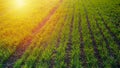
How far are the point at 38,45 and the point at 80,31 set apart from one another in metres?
5.04

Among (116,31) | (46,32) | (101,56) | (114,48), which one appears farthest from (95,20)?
(101,56)

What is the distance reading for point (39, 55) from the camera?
13688 millimetres

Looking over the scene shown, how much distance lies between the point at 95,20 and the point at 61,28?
5.28 meters

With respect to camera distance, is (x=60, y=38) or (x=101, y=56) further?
(x=60, y=38)

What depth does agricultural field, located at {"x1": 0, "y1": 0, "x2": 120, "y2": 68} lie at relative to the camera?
12.8m

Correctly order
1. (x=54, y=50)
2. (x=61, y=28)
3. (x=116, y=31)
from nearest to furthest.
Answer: (x=54, y=50), (x=116, y=31), (x=61, y=28)

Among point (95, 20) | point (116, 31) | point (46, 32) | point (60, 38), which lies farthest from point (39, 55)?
point (95, 20)

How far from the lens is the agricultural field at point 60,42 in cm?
1276

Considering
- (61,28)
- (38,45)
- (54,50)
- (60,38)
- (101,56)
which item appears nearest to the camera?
(101,56)

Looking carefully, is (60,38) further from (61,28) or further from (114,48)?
(114,48)

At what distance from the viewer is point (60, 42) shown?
1595 centimetres

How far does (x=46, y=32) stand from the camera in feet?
61.1

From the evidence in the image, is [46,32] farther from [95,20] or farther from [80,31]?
[95,20]

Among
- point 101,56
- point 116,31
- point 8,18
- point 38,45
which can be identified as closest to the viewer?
point 101,56
